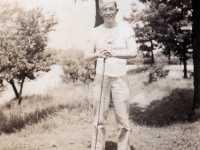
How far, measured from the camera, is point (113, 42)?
255 centimetres

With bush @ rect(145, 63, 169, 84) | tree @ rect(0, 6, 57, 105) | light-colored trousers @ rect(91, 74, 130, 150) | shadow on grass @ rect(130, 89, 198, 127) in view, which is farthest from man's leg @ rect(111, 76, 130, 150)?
bush @ rect(145, 63, 169, 84)

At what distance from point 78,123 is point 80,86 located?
1.45 metres

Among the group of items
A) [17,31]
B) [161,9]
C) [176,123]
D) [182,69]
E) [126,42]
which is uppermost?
[161,9]

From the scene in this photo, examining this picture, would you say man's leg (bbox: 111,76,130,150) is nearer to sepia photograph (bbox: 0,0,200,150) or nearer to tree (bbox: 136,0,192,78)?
sepia photograph (bbox: 0,0,200,150)

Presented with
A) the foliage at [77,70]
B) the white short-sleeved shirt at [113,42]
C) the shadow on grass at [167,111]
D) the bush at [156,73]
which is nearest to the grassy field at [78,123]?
the shadow on grass at [167,111]

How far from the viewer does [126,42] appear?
8.33 feet

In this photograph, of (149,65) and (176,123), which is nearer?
(176,123)

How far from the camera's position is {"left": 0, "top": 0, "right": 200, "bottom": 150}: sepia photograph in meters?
2.52

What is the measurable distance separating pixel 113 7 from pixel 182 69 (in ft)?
17.8

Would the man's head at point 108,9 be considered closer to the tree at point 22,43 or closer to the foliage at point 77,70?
the tree at point 22,43

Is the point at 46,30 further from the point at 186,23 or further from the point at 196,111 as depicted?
the point at 186,23

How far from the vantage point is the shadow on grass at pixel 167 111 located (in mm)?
4422

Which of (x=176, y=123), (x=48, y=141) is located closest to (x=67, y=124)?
(x=48, y=141)

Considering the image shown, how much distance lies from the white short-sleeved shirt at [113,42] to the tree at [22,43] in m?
1.74
